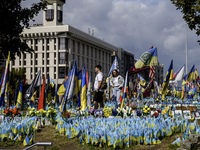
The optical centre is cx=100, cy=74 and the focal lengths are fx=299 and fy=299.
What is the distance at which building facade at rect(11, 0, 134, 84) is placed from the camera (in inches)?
2825

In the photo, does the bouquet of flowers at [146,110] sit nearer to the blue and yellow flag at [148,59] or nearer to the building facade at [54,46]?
the blue and yellow flag at [148,59]

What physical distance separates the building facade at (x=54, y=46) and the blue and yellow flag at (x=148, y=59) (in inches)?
2191

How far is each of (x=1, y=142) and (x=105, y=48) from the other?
8606 centimetres

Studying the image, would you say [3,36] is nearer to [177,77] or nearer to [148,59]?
[148,59]

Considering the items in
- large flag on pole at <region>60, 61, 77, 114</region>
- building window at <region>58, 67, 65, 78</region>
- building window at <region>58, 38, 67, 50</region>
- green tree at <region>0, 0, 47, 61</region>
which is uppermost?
building window at <region>58, 38, 67, 50</region>

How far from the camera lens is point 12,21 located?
12891 mm

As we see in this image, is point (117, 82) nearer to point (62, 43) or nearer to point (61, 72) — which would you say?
point (61, 72)

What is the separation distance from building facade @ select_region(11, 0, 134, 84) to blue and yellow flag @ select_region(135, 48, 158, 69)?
55656 millimetres

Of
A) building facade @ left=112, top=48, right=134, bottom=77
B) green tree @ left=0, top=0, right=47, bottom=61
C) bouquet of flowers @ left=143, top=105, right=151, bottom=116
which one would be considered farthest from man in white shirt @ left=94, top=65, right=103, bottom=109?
building facade @ left=112, top=48, right=134, bottom=77

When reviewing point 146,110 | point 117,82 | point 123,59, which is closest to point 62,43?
point 123,59

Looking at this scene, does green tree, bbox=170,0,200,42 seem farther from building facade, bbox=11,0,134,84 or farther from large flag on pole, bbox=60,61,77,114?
building facade, bbox=11,0,134,84

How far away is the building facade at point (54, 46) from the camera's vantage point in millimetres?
71750

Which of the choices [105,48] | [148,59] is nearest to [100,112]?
[148,59]

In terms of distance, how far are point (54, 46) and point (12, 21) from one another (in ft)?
201
